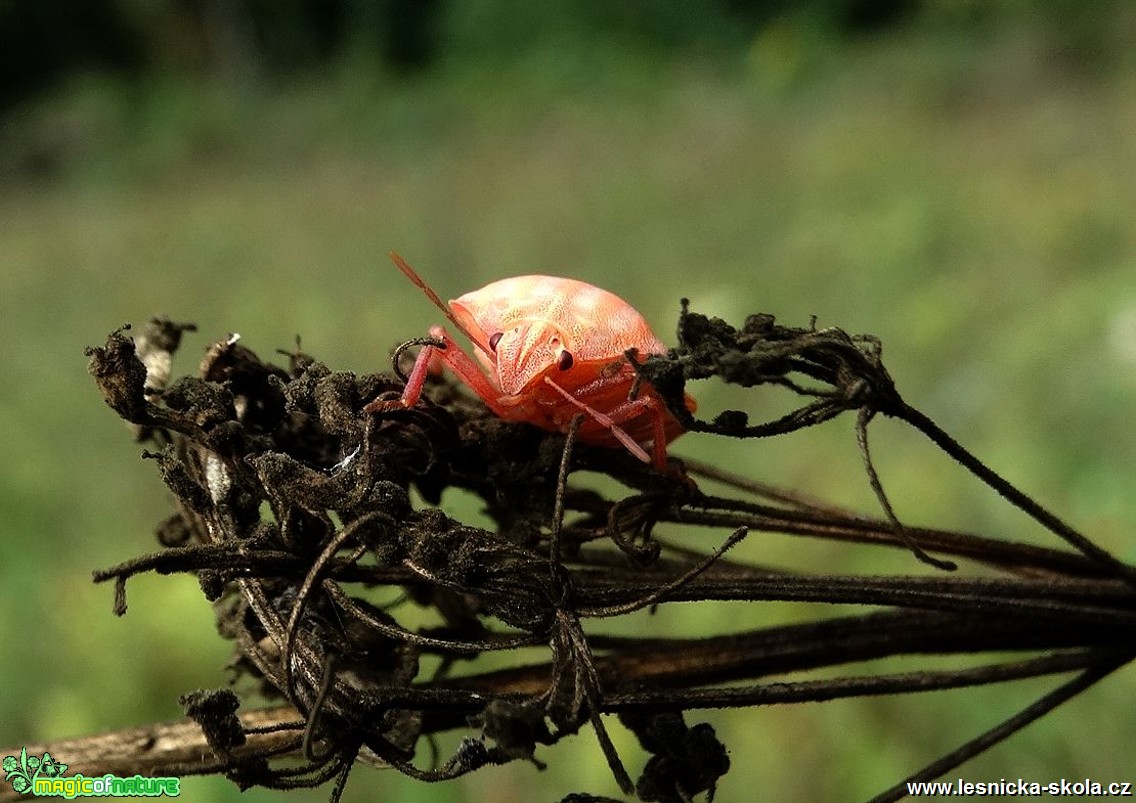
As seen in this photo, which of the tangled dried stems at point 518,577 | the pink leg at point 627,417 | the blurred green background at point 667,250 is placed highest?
the blurred green background at point 667,250

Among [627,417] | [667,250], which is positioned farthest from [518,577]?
[667,250]

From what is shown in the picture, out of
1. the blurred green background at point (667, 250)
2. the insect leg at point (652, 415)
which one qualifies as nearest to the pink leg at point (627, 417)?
the insect leg at point (652, 415)

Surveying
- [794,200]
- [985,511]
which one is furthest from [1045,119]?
[985,511]

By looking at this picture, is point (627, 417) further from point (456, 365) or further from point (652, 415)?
point (456, 365)

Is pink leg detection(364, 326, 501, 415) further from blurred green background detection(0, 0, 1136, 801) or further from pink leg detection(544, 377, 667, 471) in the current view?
blurred green background detection(0, 0, 1136, 801)

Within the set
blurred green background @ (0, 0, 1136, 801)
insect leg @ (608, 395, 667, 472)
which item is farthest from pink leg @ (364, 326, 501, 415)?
blurred green background @ (0, 0, 1136, 801)

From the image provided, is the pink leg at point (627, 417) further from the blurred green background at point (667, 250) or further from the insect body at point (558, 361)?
the blurred green background at point (667, 250)
